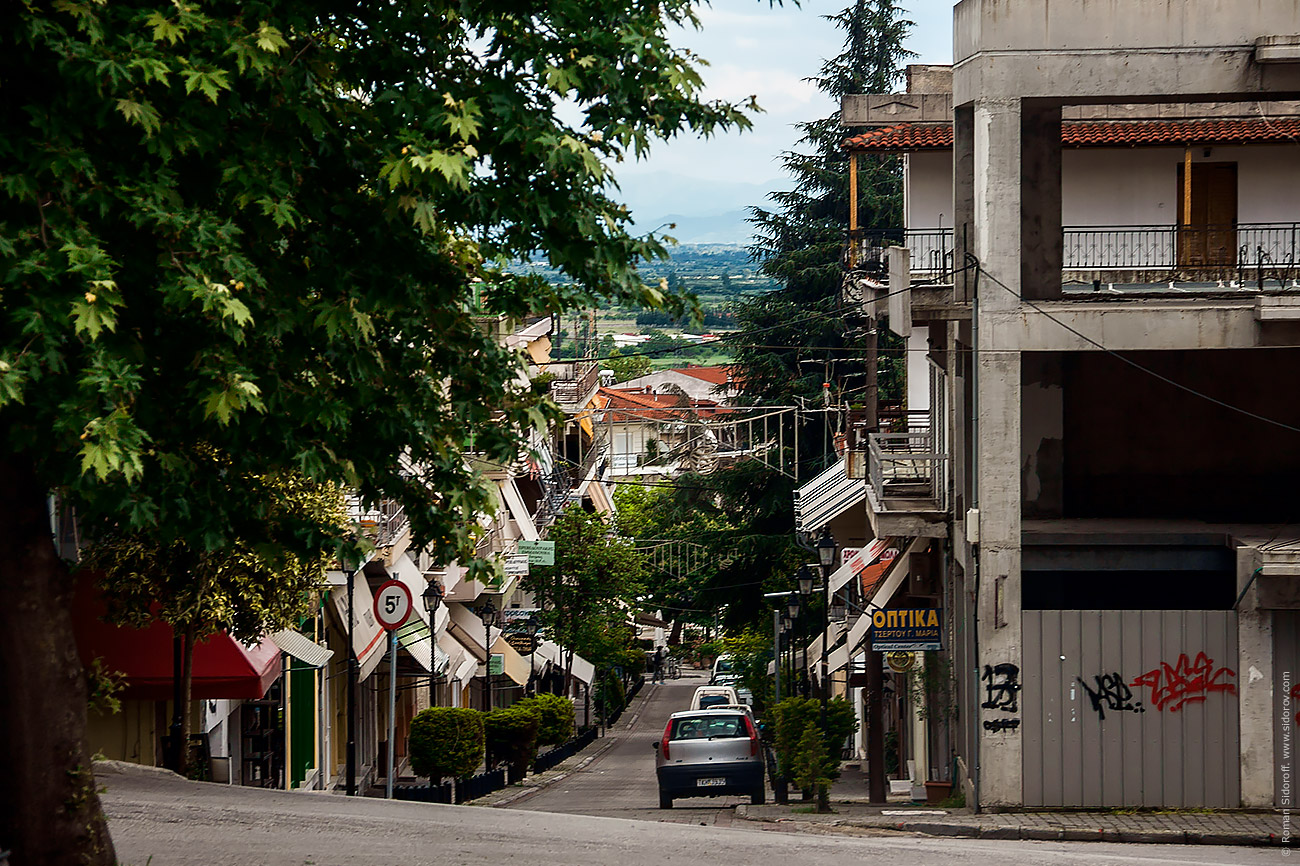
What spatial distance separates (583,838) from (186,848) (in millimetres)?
3540

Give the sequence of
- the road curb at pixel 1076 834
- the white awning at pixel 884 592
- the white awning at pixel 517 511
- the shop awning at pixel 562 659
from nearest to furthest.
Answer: the road curb at pixel 1076 834 < the white awning at pixel 884 592 < the white awning at pixel 517 511 < the shop awning at pixel 562 659

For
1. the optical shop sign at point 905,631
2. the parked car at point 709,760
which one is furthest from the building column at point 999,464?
the parked car at point 709,760

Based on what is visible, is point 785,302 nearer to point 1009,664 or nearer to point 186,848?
point 1009,664

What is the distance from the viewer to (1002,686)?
59.5 ft

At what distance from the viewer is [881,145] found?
27.0 m

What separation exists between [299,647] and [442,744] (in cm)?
430

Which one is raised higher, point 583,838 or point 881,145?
point 881,145

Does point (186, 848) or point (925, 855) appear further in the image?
point (925, 855)

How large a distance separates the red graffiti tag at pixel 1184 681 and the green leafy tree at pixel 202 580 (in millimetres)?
9438

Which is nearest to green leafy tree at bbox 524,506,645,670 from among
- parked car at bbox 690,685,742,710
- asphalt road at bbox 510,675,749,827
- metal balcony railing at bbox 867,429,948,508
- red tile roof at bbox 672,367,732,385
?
asphalt road at bbox 510,675,749,827

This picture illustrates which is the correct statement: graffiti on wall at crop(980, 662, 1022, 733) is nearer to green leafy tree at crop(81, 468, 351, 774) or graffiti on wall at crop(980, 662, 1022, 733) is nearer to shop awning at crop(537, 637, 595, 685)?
green leafy tree at crop(81, 468, 351, 774)

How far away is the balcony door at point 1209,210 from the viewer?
82.6 feet

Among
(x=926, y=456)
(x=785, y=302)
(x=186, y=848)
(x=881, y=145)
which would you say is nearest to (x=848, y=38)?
(x=785, y=302)

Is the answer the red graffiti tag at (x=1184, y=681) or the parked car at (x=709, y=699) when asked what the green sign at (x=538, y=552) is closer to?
the parked car at (x=709, y=699)
